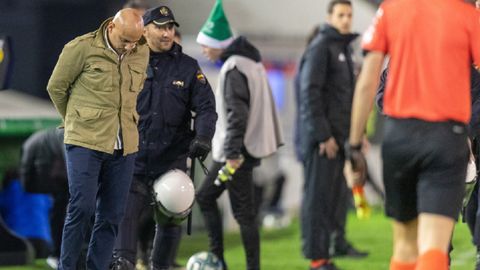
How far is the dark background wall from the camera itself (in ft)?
75.2

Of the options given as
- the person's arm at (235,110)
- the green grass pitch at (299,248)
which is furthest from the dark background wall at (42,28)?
the person's arm at (235,110)

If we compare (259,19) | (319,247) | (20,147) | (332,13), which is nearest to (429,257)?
(319,247)

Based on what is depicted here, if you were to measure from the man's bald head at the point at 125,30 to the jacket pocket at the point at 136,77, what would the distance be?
0.18 metres

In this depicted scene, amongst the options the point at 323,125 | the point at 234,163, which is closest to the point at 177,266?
the point at 234,163

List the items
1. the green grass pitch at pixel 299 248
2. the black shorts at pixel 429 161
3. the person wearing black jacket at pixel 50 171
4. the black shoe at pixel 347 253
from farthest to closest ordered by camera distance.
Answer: the black shoe at pixel 347 253, the green grass pitch at pixel 299 248, the person wearing black jacket at pixel 50 171, the black shorts at pixel 429 161

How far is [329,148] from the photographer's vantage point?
37.3 ft

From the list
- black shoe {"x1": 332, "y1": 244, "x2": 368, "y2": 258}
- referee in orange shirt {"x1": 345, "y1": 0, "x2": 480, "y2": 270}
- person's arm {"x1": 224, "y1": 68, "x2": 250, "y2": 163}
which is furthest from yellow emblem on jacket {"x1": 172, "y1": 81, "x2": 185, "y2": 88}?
black shoe {"x1": 332, "y1": 244, "x2": 368, "y2": 258}

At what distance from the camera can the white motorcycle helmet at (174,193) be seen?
9641 millimetres

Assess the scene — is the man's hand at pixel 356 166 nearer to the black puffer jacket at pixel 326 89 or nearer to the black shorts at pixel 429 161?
the black shorts at pixel 429 161

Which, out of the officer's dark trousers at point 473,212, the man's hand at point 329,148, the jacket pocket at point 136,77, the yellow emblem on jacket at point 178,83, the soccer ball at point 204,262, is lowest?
the soccer ball at point 204,262

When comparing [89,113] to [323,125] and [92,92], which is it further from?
[323,125]

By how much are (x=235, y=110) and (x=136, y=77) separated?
65.5 inches

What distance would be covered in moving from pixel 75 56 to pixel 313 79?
9.45 ft

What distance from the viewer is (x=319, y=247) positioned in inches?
454
